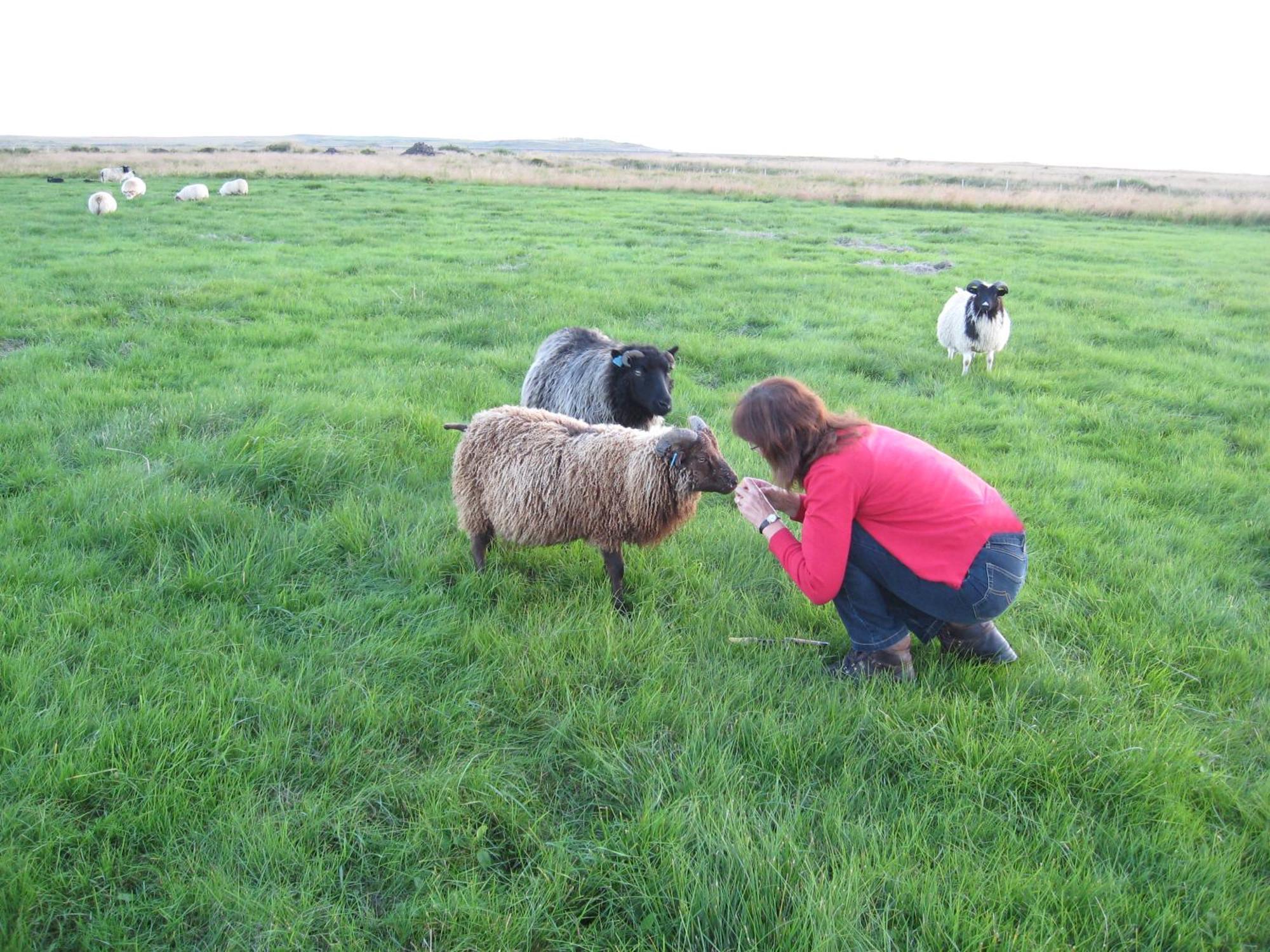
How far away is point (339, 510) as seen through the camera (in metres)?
4.87

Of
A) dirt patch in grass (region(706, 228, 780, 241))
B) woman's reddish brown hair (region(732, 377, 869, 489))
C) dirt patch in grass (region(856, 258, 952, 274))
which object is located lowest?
woman's reddish brown hair (region(732, 377, 869, 489))

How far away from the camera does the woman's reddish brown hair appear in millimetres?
3330

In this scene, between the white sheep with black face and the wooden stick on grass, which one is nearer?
the wooden stick on grass

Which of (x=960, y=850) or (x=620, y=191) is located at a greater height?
(x=620, y=191)

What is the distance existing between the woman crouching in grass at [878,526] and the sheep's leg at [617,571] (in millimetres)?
1078

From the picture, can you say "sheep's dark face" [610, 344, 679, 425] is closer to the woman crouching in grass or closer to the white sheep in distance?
the woman crouching in grass

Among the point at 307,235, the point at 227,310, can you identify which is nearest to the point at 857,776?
the point at 227,310

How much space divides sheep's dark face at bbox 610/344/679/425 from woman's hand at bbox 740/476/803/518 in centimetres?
244

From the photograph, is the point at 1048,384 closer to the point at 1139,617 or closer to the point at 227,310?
the point at 1139,617

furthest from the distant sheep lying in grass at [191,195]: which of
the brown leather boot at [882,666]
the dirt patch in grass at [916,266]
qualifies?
the brown leather boot at [882,666]

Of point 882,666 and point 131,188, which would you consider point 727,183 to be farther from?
point 882,666

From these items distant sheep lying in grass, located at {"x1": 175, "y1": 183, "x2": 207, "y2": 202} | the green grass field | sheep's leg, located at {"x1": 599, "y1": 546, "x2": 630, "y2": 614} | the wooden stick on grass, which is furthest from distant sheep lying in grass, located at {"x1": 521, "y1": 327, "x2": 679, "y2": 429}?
distant sheep lying in grass, located at {"x1": 175, "y1": 183, "x2": 207, "y2": 202}

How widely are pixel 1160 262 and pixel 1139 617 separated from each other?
680 inches

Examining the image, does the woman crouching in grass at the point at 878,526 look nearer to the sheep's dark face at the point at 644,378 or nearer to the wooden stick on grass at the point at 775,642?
the wooden stick on grass at the point at 775,642
